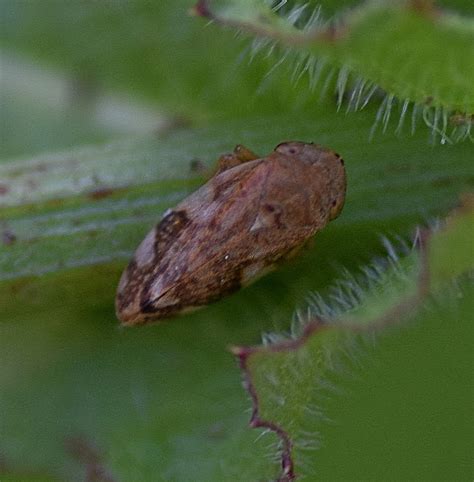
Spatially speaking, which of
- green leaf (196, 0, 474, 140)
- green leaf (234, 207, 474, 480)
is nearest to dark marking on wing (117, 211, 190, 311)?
green leaf (234, 207, 474, 480)

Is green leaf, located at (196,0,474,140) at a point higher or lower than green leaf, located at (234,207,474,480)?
higher

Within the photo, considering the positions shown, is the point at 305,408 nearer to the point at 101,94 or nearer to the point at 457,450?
the point at 457,450

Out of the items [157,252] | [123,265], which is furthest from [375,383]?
[123,265]

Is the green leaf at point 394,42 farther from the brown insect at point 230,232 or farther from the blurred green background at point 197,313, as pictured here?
the brown insect at point 230,232

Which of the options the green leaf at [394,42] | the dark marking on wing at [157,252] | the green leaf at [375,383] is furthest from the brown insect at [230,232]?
the green leaf at [394,42]

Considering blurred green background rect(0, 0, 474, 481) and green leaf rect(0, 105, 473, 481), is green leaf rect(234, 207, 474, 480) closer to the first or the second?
blurred green background rect(0, 0, 474, 481)

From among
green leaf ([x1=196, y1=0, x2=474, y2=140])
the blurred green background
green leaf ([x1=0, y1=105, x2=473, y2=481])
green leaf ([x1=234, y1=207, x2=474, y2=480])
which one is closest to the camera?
green leaf ([x1=196, y1=0, x2=474, y2=140])

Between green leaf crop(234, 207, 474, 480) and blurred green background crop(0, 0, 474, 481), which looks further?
blurred green background crop(0, 0, 474, 481)

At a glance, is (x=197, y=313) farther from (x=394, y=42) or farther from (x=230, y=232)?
(x=394, y=42)

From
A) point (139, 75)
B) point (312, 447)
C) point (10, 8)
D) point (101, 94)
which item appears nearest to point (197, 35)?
point (139, 75)
